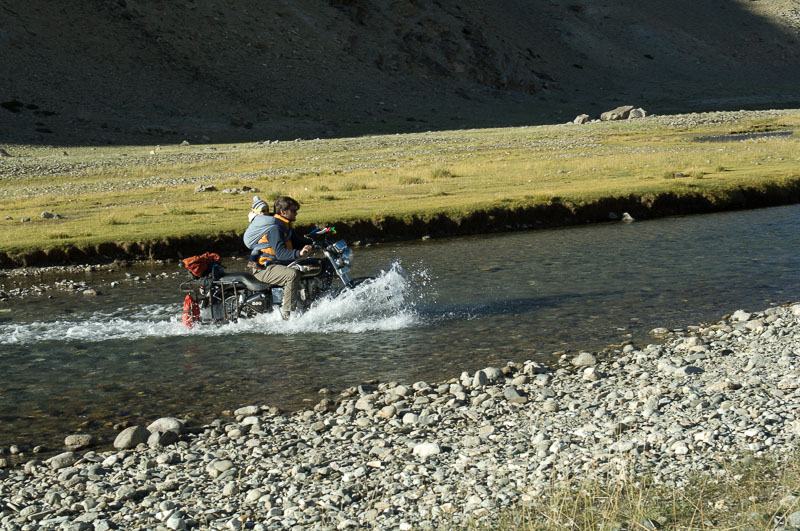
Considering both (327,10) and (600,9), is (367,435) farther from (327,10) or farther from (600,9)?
(600,9)

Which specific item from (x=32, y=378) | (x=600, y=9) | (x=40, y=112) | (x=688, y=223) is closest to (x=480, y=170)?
(x=688, y=223)

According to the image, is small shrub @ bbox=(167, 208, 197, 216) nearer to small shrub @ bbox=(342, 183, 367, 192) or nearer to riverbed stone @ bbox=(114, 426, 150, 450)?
small shrub @ bbox=(342, 183, 367, 192)

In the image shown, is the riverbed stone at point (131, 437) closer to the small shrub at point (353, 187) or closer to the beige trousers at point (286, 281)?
the beige trousers at point (286, 281)

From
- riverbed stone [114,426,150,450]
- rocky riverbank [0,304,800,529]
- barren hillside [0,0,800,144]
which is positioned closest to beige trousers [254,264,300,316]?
rocky riverbank [0,304,800,529]

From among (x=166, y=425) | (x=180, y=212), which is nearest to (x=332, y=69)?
(x=180, y=212)

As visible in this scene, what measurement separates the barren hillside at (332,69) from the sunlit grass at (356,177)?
70.9 ft

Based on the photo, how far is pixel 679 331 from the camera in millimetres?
15062

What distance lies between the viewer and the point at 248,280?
53.3ft

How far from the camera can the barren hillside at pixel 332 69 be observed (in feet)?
310

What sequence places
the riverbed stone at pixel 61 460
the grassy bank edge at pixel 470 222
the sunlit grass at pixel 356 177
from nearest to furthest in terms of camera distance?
the riverbed stone at pixel 61 460
the grassy bank edge at pixel 470 222
the sunlit grass at pixel 356 177

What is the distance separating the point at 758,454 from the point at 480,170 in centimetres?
3594

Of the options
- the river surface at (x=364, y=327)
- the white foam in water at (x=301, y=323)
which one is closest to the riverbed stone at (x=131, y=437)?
the river surface at (x=364, y=327)

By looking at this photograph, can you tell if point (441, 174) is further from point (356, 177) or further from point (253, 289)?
point (253, 289)

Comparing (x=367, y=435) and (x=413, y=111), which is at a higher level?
(x=413, y=111)
